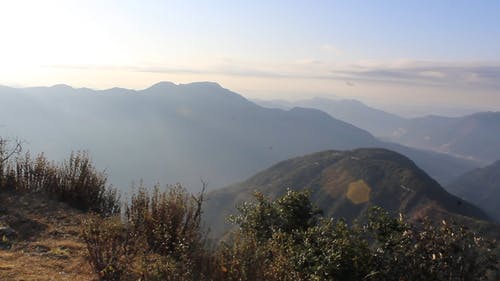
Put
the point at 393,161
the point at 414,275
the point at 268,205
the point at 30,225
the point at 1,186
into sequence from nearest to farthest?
the point at 414,275
the point at 30,225
the point at 1,186
the point at 268,205
the point at 393,161

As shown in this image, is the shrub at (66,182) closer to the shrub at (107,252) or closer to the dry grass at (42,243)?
the dry grass at (42,243)

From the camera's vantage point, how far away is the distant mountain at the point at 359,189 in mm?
135875

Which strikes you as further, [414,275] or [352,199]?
[352,199]

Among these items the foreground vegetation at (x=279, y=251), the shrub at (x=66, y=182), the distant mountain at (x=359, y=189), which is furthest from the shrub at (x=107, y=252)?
the distant mountain at (x=359, y=189)

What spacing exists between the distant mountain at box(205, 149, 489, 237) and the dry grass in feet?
350

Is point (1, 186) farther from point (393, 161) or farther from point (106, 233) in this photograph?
point (393, 161)

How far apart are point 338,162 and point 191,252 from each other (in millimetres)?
186226

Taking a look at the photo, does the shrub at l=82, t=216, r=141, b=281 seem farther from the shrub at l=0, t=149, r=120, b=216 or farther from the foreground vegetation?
the shrub at l=0, t=149, r=120, b=216

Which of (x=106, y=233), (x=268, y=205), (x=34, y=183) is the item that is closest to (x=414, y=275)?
(x=106, y=233)

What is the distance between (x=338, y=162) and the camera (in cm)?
18825

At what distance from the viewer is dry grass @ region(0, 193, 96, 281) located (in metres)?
6.45

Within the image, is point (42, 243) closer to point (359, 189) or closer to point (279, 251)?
point (279, 251)

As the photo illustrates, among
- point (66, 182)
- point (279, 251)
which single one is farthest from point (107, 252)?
point (66, 182)

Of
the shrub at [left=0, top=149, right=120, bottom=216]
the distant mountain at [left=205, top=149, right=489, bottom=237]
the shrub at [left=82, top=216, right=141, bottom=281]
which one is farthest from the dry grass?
the distant mountain at [left=205, top=149, right=489, bottom=237]
